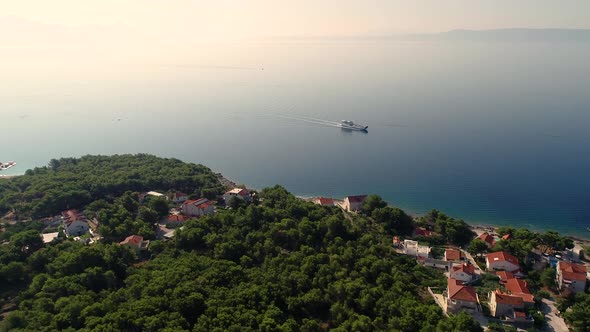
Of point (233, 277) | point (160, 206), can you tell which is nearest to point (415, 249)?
point (233, 277)

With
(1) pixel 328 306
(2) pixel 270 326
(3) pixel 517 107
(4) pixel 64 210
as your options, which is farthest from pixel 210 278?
(3) pixel 517 107

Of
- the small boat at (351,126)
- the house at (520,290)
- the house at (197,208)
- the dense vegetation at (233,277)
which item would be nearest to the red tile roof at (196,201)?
the house at (197,208)

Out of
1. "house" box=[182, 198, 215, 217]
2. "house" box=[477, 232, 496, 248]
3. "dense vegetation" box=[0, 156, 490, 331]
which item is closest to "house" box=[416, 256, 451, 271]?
"dense vegetation" box=[0, 156, 490, 331]

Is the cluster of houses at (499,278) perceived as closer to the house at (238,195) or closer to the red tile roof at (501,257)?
the red tile roof at (501,257)

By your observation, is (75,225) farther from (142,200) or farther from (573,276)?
(573,276)

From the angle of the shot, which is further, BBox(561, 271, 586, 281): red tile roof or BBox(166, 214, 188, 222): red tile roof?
BBox(166, 214, 188, 222): red tile roof

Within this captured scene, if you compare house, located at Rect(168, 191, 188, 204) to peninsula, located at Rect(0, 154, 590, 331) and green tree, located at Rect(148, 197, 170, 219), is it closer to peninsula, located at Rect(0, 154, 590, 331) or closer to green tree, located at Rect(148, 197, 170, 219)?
peninsula, located at Rect(0, 154, 590, 331)

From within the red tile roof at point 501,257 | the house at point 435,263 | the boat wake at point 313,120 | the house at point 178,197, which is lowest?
the house at point 435,263
